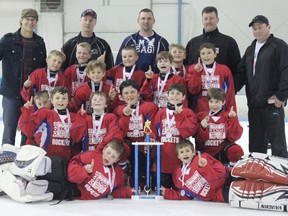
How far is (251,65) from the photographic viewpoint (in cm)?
426

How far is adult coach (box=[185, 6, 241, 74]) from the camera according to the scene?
177 inches

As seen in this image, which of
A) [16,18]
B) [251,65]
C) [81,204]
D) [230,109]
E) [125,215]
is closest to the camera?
[125,215]

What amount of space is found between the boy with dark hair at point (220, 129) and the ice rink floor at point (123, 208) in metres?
0.55

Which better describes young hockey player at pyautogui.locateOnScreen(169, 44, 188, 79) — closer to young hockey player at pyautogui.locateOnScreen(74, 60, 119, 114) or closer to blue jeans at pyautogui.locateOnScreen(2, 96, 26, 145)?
young hockey player at pyautogui.locateOnScreen(74, 60, 119, 114)

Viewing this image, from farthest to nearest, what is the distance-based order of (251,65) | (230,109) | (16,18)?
1. (16,18)
2. (251,65)
3. (230,109)

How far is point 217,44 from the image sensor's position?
4508 mm

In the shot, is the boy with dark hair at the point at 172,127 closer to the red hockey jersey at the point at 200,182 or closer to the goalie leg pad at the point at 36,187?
the red hockey jersey at the point at 200,182

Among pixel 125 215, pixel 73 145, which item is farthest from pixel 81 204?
pixel 73 145

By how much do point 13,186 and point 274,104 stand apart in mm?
2336

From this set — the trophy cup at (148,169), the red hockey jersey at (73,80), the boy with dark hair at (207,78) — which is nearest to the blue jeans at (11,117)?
the red hockey jersey at (73,80)

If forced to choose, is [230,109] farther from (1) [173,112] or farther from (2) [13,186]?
(2) [13,186]

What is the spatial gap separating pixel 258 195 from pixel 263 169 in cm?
21

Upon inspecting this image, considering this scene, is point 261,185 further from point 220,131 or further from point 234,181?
point 220,131

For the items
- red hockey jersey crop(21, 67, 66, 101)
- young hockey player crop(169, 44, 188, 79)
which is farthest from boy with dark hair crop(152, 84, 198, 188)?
red hockey jersey crop(21, 67, 66, 101)
